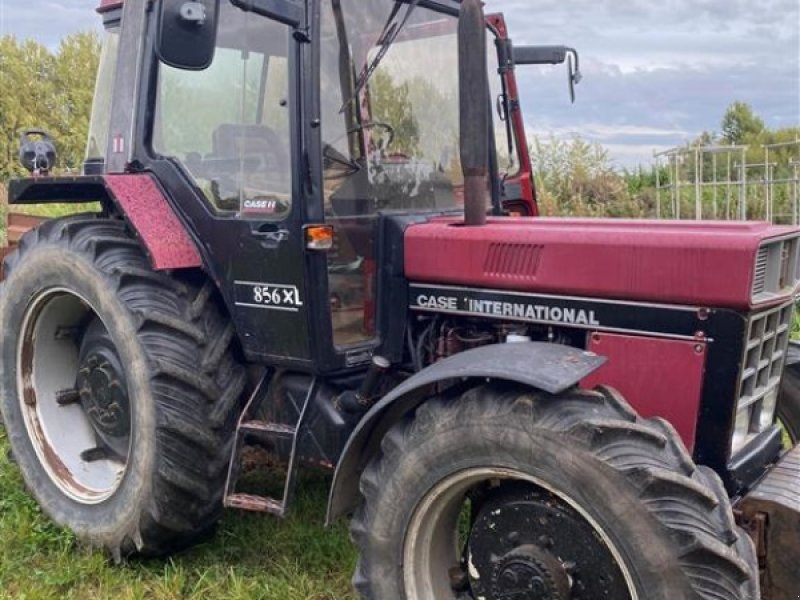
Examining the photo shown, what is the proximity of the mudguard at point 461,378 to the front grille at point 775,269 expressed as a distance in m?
0.53

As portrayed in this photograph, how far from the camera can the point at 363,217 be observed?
3400mm

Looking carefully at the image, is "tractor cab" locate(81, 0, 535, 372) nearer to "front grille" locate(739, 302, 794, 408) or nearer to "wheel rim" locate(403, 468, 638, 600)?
"wheel rim" locate(403, 468, 638, 600)

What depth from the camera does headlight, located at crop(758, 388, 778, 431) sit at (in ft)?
10.3

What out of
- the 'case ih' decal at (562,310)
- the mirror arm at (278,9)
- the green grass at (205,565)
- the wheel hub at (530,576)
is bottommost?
the green grass at (205,565)

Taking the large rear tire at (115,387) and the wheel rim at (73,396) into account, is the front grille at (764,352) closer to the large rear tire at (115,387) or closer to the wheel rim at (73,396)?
the large rear tire at (115,387)

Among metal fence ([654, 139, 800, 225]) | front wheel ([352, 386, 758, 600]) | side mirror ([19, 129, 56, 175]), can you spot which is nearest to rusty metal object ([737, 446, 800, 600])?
front wheel ([352, 386, 758, 600])

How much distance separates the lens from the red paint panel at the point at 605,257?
2680mm

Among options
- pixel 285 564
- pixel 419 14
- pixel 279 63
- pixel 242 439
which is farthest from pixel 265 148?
pixel 285 564

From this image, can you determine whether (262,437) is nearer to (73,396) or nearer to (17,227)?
(73,396)

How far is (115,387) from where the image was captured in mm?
3879

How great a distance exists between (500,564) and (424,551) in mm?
279

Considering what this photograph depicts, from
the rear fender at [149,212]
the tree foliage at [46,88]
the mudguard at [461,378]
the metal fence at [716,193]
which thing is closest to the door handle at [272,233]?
the rear fender at [149,212]

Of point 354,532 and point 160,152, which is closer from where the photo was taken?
point 354,532

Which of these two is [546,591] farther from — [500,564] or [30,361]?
[30,361]
